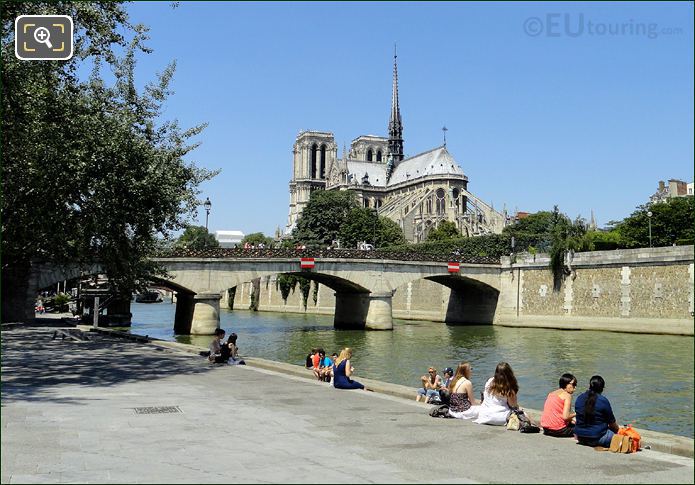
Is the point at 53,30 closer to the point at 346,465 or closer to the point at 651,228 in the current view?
the point at 346,465

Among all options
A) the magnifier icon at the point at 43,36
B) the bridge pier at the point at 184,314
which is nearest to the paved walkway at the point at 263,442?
the magnifier icon at the point at 43,36

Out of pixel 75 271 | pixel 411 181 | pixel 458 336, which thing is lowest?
pixel 458 336

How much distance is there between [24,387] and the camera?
49.8 feet

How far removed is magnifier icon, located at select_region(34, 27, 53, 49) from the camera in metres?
12.3

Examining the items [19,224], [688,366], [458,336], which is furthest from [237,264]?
[688,366]

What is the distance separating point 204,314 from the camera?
5012 cm

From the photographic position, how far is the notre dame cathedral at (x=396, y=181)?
13538cm

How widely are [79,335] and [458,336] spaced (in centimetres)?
2697

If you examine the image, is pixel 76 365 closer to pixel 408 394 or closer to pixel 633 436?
pixel 408 394

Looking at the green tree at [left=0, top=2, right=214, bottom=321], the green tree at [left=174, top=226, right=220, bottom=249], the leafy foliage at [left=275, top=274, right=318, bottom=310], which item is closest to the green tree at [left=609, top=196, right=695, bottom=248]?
the leafy foliage at [left=275, top=274, right=318, bottom=310]

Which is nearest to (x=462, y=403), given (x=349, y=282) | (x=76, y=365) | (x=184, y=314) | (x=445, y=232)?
(x=76, y=365)

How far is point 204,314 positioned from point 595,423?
42136mm

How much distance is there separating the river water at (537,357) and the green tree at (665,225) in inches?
881

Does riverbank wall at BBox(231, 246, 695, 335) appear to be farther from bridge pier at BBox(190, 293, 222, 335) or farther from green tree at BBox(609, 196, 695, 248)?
bridge pier at BBox(190, 293, 222, 335)
